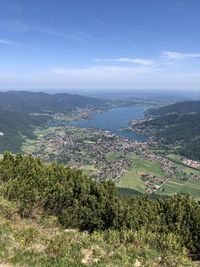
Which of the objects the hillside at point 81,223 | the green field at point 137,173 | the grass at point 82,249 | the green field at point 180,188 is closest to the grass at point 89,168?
the green field at point 137,173

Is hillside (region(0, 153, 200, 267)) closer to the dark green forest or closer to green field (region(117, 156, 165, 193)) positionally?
the dark green forest

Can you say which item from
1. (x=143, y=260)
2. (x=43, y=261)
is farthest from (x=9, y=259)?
(x=143, y=260)

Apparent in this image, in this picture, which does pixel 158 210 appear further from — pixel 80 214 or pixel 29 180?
pixel 29 180

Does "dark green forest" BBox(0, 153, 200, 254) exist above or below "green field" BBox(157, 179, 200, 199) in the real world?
above

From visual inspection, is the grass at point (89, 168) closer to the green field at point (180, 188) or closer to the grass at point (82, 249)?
the green field at point (180, 188)

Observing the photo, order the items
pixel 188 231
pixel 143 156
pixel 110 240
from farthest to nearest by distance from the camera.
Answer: pixel 143 156
pixel 188 231
pixel 110 240

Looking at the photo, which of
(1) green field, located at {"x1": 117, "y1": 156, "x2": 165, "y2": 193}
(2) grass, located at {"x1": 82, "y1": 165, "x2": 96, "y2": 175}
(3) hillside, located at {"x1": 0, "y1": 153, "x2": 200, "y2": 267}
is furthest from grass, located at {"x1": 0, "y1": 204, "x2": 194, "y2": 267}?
(2) grass, located at {"x1": 82, "y1": 165, "x2": 96, "y2": 175}

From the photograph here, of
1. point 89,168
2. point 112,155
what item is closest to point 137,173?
point 89,168
